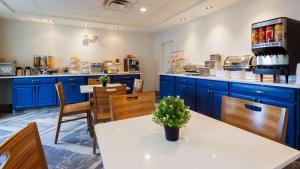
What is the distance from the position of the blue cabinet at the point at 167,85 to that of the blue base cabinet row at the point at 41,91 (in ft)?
7.08

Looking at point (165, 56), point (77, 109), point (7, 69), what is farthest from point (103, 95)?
point (165, 56)

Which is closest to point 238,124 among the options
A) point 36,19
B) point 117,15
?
point 117,15

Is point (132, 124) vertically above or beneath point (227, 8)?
beneath

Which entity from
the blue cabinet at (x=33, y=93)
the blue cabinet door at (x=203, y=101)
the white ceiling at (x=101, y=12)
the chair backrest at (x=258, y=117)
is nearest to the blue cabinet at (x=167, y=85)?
the blue cabinet door at (x=203, y=101)

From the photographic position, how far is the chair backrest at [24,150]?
2.05 ft

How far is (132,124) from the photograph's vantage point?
1.19 metres

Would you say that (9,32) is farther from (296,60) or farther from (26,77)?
(296,60)

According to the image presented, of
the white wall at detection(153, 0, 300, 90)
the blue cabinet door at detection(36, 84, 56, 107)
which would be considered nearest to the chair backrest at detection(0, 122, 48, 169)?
the white wall at detection(153, 0, 300, 90)

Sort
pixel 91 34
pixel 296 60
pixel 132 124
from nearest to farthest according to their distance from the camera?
pixel 132 124
pixel 296 60
pixel 91 34

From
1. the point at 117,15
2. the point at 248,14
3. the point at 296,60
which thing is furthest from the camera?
the point at 117,15

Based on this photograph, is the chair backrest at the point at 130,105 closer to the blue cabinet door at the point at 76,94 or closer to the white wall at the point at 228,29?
the white wall at the point at 228,29

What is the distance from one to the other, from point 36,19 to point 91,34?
58.3 inches

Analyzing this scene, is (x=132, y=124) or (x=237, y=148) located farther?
(x=132, y=124)

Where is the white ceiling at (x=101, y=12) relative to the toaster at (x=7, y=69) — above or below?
above
